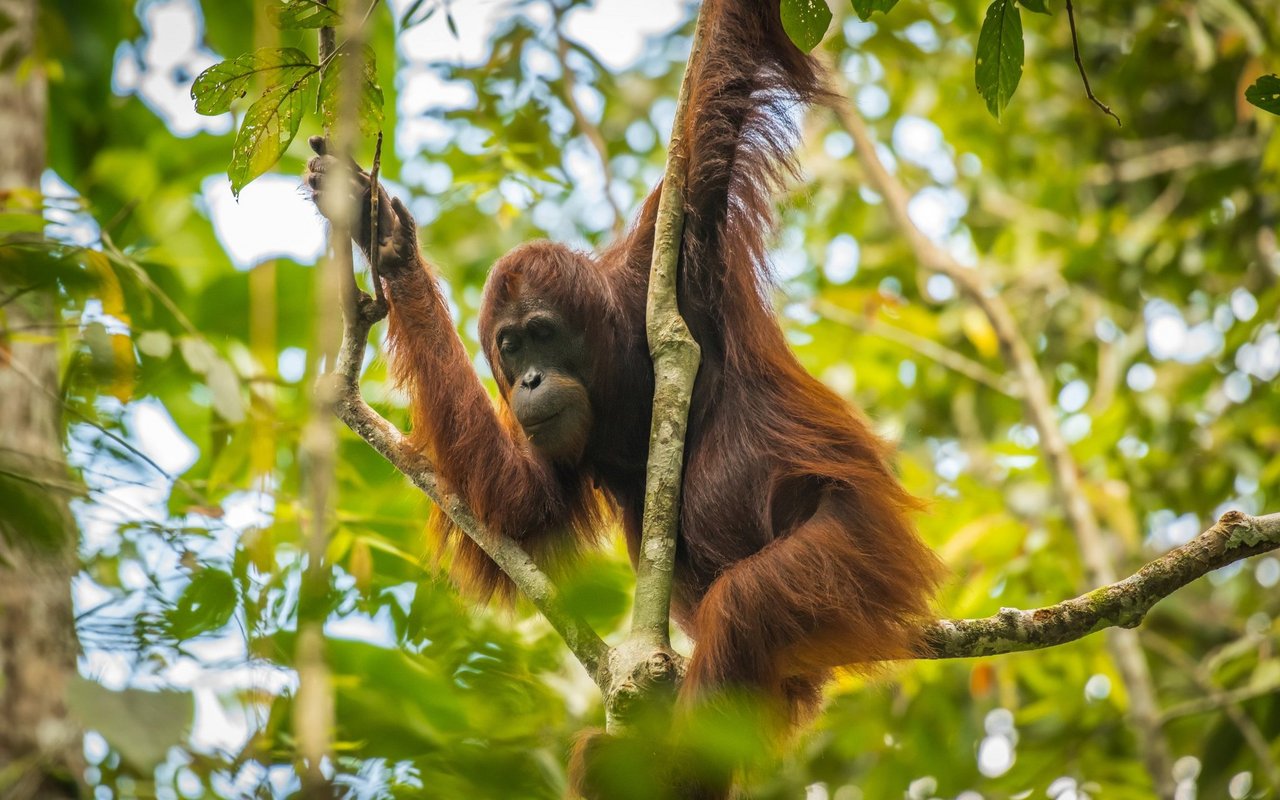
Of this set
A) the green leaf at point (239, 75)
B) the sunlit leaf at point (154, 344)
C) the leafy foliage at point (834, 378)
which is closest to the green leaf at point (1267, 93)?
the leafy foliage at point (834, 378)

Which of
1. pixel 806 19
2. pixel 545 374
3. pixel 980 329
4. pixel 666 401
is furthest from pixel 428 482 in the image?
pixel 980 329

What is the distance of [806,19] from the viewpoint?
2615 millimetres

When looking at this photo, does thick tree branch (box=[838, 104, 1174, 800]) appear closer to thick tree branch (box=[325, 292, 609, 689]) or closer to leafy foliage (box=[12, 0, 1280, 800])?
leafy foliage (box=[12, 0, 1280, 800])

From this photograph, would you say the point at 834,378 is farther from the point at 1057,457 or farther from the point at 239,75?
the point at 239,75

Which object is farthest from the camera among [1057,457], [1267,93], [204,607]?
[1057,457]

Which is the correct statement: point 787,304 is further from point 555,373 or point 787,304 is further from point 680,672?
point 680,672

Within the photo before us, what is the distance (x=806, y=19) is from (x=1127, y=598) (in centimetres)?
168

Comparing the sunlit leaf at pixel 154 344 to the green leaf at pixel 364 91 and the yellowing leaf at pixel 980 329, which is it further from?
the yellowing leaf at pixel 980 329

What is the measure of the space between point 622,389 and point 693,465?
0.40 m

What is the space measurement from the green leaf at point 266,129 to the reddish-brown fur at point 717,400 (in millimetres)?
1164

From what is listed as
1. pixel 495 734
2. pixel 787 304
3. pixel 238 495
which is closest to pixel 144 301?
pixel 238 495

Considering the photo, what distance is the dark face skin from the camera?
3.86 meters

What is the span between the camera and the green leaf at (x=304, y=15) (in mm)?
2576

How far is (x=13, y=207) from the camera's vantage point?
3.17m
